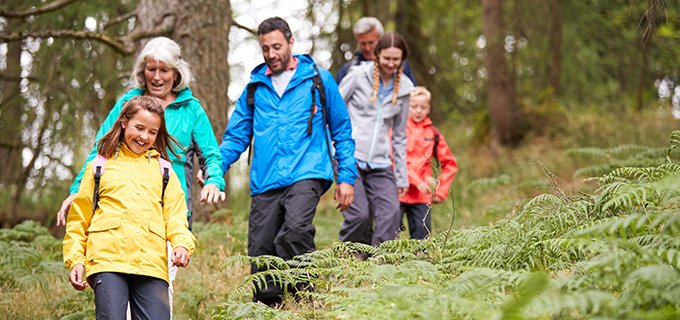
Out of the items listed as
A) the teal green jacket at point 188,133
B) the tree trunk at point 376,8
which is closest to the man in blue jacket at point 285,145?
the teal green jacket at point 188,133

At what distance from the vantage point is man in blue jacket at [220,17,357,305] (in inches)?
239

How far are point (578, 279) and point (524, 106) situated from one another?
1550 cm

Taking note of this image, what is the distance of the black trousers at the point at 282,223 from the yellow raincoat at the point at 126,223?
1.26 metres

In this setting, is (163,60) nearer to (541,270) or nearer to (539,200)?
(539,200)

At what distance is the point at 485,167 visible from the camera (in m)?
16.4

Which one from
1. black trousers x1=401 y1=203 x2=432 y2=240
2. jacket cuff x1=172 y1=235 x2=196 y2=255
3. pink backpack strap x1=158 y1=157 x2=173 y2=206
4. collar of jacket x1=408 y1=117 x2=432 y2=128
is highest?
collar of jacket x1=408 y1=117 x2=432 y2=128

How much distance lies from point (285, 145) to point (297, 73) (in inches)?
25.3

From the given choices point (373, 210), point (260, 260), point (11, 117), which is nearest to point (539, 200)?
point (260, 260)

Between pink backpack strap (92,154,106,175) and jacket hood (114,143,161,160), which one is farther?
jacket hood (114,143,161,160)

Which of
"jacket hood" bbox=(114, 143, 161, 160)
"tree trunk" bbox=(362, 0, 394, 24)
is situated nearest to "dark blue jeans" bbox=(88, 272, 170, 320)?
"jacket hood" bbox=(114, 143, 161, 160)

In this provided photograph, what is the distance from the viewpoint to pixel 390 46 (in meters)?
7.53

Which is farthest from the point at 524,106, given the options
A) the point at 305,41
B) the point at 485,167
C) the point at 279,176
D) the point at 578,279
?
the point at 578,279

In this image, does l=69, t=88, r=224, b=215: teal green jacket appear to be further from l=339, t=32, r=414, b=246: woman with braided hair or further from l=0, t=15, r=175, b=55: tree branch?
l=0, t=15, r=175, b=55: tree branch

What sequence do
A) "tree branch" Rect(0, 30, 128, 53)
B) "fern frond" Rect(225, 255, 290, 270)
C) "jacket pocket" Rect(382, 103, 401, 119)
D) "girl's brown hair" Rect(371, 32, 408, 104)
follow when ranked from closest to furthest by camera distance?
"fern frond" Rect(225, 255, 290, 270) → "girl's brown hair" Rect(371, 32, 408, 104) → "jacket pocket" Rect(382, 103, 401, 119) → "tree branch" Rect(0, 30, 128, 53)
